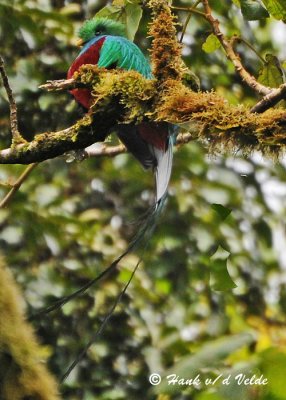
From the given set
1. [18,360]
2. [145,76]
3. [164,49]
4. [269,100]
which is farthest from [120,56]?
[18,360]

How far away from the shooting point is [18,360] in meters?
Result: 1.06

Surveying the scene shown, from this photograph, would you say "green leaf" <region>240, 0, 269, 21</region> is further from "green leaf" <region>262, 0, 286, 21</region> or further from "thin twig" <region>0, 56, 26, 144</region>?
"thin twig" <region>0, 56, 26, 144</region>

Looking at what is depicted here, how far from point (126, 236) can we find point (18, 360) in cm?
220

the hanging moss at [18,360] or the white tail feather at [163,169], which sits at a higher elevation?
the hanging moss at [18,360]

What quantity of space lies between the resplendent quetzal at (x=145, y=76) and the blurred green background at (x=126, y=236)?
0.20 meters

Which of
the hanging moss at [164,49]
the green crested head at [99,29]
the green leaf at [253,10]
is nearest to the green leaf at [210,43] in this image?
the green leaf at [253,10]

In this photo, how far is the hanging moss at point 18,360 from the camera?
1.01 m

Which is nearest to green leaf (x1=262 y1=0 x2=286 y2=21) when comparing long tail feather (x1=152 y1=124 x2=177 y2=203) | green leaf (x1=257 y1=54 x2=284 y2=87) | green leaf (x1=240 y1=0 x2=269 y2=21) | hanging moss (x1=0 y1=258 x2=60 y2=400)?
green leaf (x1=240 y1=0 x2=269 y2=21)

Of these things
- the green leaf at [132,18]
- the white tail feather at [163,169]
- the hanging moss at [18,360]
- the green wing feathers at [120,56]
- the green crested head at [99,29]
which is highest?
the green leaf at [132,18]

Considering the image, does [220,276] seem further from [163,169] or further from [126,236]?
[126,236]

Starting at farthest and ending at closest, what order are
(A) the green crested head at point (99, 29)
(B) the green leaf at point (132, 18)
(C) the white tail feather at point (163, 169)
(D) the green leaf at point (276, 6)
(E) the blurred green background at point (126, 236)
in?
(E) the blurred green background at point (126, 236) → (A) the green crested head at point (99, 29) → (C) the white tail feather at point (163, 169) → (B) the green leaf at point (132, 18) → (D) the green leaf at point (276, 6)

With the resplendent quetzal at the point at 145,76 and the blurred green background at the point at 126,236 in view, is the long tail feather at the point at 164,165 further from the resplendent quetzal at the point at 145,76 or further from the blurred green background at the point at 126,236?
the blurred green background at the point at 126,236

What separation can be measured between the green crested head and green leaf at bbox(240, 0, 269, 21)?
3.28ft

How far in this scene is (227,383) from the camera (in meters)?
0.65
